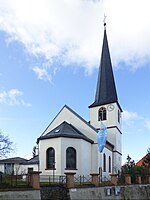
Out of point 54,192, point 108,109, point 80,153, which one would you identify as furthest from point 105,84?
point 54,192

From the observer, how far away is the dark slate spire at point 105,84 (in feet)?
129

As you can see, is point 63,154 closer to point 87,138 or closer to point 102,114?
point 87,138

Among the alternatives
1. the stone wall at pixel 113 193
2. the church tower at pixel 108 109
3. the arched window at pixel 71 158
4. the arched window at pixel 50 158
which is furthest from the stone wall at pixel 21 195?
the church tower at pixel 108 109

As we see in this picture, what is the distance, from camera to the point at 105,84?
40.7m

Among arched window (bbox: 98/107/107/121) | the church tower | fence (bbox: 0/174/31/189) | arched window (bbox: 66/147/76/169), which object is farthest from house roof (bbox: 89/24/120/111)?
fence (bbox: 0/174/31/189)

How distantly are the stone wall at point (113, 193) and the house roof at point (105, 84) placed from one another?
15.5 metres

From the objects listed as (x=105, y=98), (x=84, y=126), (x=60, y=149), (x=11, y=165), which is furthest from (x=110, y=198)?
(x=11, y=165)

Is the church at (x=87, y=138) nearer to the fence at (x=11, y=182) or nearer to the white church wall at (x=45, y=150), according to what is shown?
the white church wall at (x=45, y=150)

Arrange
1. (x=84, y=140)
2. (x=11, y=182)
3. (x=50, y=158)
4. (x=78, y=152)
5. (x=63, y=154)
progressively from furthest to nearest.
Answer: (x=84, y=140), (x=78, y=152), (x=50, y=158), (x=63, y=154), (x=11, y=182)

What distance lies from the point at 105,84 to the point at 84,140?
1276cm

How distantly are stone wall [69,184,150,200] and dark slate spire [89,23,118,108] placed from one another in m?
15.5

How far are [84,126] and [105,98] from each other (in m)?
7.39

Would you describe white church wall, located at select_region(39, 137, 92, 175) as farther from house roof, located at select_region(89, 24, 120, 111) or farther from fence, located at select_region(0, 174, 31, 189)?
fence, located at select_region(0, 174, 31, 189)

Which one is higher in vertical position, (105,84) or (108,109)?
(105,84)
